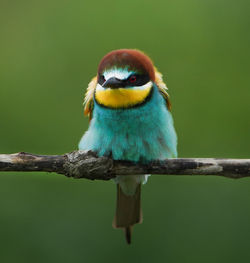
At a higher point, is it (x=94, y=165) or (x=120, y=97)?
(x=120, y=97)

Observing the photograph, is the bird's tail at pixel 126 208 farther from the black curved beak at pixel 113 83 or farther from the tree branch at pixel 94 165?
the black curved beak at pixel 113 83

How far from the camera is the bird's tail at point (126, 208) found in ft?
11.7

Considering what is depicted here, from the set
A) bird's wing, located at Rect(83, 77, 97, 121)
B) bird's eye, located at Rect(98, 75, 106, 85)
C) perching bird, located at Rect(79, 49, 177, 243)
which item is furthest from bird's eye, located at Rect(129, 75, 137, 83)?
bird's wing, located at Rect(83, 77, 97, 121)

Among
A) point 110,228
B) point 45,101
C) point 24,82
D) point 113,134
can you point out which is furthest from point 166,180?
point 24,82

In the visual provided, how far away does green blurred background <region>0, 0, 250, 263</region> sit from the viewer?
370 cm

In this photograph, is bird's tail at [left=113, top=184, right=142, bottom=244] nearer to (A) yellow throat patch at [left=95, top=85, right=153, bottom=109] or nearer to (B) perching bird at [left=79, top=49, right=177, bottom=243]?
(B) perching bird at [left=79, top=49, right=177, bottom=243]

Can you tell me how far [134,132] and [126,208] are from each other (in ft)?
2.18

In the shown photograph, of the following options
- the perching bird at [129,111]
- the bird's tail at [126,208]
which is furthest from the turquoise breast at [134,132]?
the bird's tail at [126,208]

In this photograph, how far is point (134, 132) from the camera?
312 centimetres

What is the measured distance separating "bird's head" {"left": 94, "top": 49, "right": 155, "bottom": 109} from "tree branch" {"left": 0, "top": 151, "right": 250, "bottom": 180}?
0.32m

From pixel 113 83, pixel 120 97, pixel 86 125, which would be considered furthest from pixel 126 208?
pixel 113 83

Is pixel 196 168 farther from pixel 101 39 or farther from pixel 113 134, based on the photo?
pixel 101 39

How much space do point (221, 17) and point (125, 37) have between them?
71 centimetres

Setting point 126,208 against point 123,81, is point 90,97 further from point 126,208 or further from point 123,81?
point 126,208
